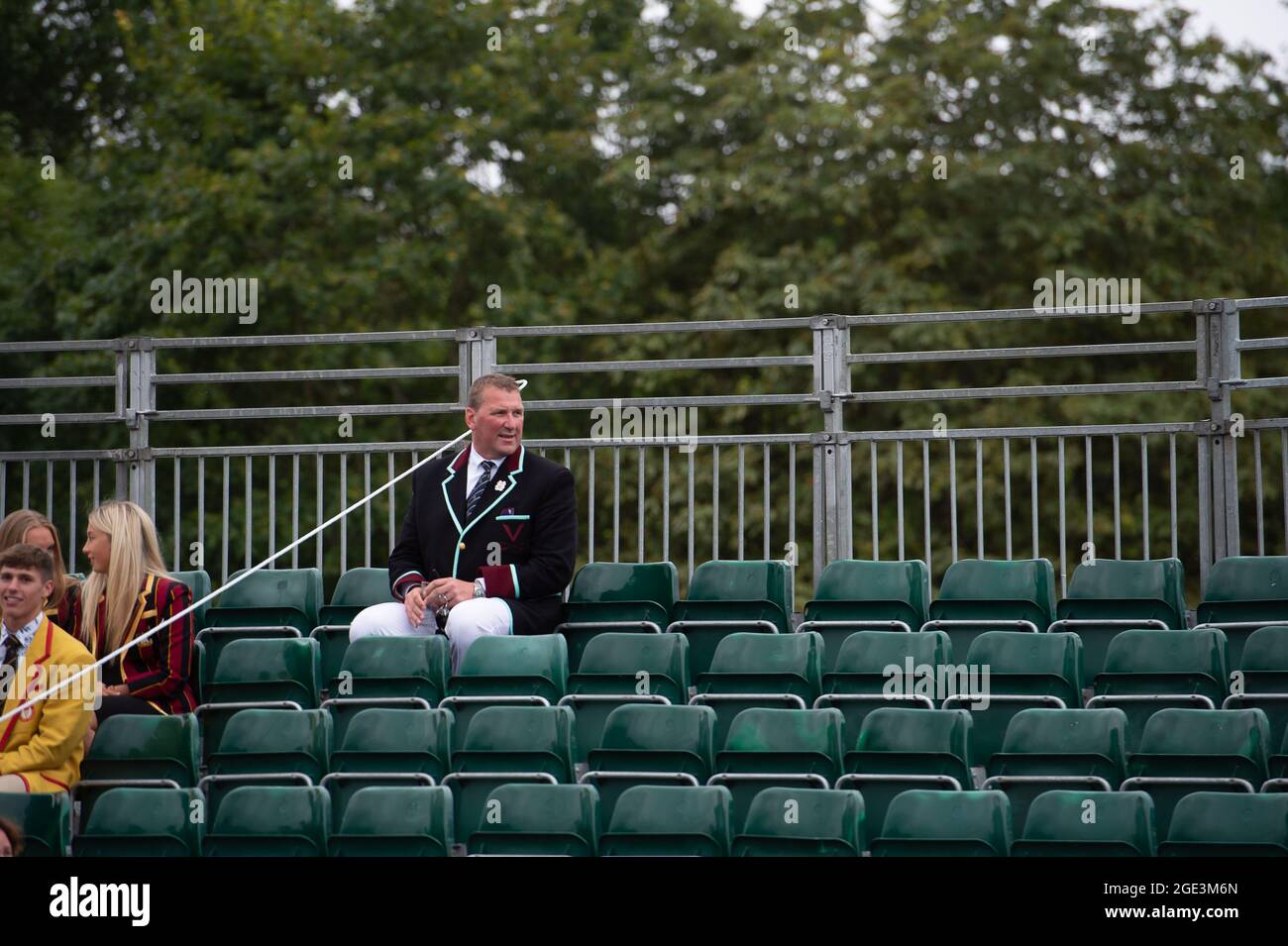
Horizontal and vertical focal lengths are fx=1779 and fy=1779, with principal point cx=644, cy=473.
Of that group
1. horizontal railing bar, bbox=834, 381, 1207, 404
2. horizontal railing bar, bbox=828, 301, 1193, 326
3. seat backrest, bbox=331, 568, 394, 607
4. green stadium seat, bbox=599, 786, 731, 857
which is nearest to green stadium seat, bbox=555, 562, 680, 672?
seat backrest, bbox=331, 568, 394, 607

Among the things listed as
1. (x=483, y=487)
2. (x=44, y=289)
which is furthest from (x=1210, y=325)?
(x=44, y=289)

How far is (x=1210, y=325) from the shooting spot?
8.43m

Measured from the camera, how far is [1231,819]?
18.6 ft

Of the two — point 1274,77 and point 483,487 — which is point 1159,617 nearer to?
point 483,487

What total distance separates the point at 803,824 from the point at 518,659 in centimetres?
175

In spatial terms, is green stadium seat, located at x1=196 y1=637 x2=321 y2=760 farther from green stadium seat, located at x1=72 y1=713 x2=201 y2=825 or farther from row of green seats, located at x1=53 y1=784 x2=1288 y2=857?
row of green seats, located at x1=53 y1=784 x2=1288 y2=857

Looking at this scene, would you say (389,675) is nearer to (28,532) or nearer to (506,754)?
(506,754)

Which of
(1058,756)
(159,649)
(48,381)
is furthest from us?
(48,381)

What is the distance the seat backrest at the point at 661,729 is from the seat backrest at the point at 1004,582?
1.74m

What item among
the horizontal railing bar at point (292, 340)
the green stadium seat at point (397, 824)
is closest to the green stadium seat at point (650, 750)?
the green stadium seat at point (397, 824)

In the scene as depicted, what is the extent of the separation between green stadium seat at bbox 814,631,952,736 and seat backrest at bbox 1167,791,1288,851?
4.47 ft

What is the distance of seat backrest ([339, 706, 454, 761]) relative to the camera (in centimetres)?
664

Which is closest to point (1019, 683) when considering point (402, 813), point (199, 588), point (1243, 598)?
point (1243, 598)
